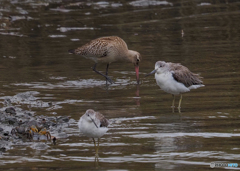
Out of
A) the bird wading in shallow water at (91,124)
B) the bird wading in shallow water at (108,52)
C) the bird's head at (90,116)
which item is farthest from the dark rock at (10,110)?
the bird wading in shallow water at (108,52)

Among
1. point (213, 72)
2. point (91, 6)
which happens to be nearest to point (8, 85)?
point (213, 72)

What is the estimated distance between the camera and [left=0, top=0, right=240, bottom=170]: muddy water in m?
7.21

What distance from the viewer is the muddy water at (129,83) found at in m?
7.21

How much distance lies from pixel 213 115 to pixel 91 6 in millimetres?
16064

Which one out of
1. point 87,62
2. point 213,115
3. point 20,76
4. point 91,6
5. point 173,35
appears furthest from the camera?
point 91,6

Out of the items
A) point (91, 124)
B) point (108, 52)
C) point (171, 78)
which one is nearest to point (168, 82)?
point (171, 78)

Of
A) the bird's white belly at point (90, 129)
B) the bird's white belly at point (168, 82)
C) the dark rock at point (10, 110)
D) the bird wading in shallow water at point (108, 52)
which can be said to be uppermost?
the bird wading in shallow water at point (108, 52)

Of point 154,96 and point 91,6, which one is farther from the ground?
point 91,6

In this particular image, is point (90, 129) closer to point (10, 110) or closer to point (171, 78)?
point (10, 110)

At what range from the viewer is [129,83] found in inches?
486

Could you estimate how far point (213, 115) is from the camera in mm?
9180

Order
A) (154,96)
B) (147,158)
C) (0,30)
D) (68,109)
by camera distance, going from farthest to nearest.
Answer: (0,30), (154,96), (68,109), (147,158)

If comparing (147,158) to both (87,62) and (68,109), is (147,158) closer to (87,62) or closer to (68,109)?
(68,109)

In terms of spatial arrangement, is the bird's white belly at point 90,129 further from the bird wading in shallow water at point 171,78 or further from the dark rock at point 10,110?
the bird wading in shallow water at point 171,78
